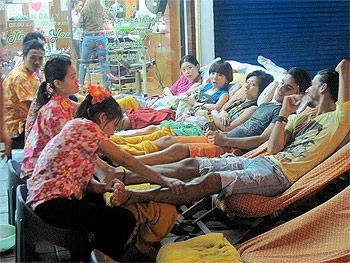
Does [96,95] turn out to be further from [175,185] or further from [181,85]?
[181,85]

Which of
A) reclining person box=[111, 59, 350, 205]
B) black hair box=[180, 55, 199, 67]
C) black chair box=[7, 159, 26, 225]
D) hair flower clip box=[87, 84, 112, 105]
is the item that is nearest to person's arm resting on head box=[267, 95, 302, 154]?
reclining person box=[111, 59, 350, 205]

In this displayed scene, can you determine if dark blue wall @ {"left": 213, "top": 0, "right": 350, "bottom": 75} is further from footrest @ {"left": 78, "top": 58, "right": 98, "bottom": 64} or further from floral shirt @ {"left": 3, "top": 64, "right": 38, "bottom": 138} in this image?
floral shirt @ {"left": 3, "top": 64, "right": 38, "bottom": 138}

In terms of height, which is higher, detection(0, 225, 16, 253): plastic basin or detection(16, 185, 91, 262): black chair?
detection(16, 185, 91, 262): black chair

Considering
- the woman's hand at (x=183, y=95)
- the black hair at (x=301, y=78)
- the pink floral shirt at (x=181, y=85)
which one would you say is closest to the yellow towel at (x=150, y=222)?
the black hair at (x=301, y=78)

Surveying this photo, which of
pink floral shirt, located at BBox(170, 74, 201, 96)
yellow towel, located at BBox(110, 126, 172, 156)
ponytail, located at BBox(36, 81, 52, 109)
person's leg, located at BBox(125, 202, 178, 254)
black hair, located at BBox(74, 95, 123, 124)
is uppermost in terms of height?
ponytail, located at BBox(36, 81, 52, 109)

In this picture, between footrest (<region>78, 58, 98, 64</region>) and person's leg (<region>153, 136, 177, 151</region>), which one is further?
footrest (<region>78, 58, 98, 64</region>)

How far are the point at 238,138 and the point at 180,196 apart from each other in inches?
29.3

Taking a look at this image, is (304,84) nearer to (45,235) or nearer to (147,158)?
(147,158)

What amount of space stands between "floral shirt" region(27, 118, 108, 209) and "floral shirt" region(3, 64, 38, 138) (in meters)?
1.04

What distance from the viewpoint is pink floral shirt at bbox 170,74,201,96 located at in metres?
4.27

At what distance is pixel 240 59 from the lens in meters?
4.51

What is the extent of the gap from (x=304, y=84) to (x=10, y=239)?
5.11 feet

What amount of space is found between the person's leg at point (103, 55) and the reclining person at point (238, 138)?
0.71 m

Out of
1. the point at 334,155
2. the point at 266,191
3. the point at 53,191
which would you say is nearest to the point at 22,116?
the point at 53,191
